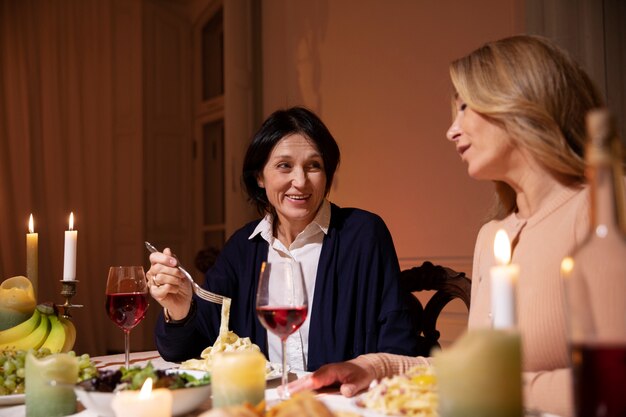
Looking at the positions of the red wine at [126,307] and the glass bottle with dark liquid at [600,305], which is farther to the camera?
the red wine at [126,307]

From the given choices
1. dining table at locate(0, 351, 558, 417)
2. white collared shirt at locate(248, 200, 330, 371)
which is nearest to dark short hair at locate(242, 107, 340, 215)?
white collared shirt at locate(248, 200, 330, 371)

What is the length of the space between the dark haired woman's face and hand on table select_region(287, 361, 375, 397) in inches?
35.4

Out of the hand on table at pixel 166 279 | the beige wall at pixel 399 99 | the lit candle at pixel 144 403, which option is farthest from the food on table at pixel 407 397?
the beige wall at pixel 399 99

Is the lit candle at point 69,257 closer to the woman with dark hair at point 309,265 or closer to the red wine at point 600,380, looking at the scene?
the woman with dark hair at point 309,265

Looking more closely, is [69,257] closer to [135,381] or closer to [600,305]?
[135,381]

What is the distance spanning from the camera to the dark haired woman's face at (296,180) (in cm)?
203

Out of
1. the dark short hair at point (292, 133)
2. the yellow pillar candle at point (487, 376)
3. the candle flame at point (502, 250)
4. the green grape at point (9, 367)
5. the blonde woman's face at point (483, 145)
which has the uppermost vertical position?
the dark short hair at point (292, 133)

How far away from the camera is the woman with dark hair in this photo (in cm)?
188

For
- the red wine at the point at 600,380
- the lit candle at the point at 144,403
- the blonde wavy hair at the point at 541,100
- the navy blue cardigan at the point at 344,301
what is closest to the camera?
the red wine at the point at 600,380

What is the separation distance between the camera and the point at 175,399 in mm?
A: 925

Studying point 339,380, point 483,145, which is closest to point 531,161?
point 483,145

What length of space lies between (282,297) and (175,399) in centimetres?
25

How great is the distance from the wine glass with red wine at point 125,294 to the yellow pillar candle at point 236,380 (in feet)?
1.81

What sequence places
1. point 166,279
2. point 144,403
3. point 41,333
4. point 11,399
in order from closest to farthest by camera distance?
1. point 144,403
2. point 11,399
3. point 41,333
4. point 166,279
